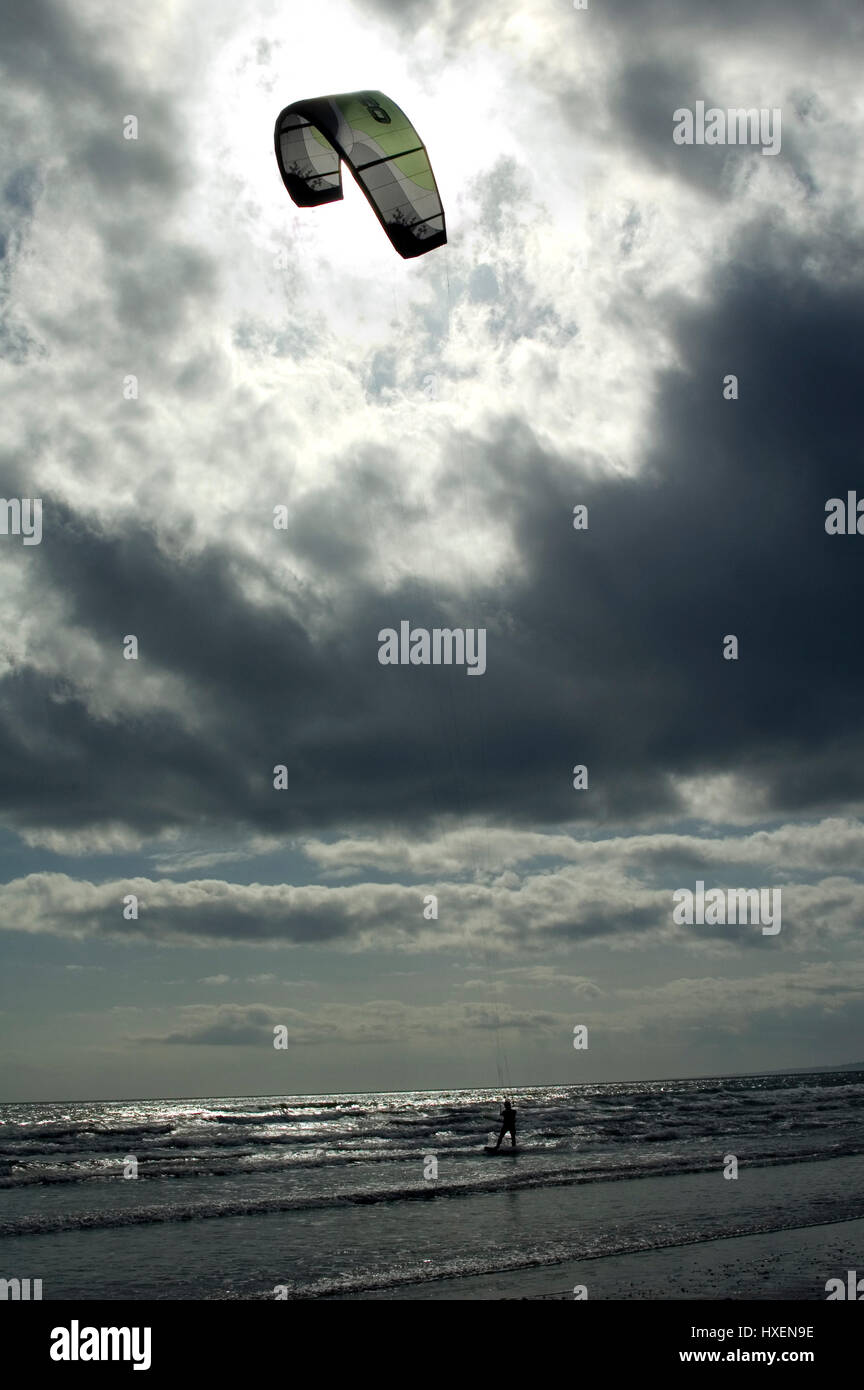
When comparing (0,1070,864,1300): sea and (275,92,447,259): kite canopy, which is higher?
(275,92,447,259): kite canopy

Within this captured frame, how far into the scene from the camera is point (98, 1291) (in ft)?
44.6

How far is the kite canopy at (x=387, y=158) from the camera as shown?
1631 centimetres

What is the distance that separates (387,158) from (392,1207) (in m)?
18.6

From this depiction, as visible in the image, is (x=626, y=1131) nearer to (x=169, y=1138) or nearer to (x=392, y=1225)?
(x=169, y=1138)

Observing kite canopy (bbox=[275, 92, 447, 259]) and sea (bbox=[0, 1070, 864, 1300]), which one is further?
kite canopy (bbox=[275, 92, 447, 259])

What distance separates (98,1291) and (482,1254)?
17.0 ft

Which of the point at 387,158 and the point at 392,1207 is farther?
the point at 392,1207

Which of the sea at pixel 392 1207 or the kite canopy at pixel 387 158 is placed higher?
the kite canopy at pixel 387 158

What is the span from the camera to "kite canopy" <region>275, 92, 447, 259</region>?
16.3 meters

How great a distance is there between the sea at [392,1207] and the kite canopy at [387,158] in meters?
14.8

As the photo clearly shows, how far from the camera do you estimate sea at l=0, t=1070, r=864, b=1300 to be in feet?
47.3

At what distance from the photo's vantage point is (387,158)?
54.0 feet

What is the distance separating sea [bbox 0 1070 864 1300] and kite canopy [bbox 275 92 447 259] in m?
14.8
